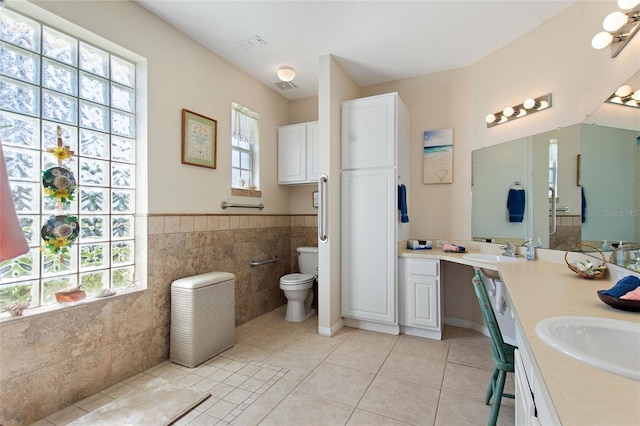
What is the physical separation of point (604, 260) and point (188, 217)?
294 centimetres

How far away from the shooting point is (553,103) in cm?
230

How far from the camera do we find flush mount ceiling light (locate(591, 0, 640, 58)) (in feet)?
4.89

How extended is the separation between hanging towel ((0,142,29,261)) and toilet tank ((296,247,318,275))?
2.67 m

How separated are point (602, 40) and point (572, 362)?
78.6 inches

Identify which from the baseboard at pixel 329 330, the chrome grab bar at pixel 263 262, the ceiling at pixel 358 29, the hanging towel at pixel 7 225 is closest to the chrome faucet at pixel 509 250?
the baseboard at pixel 329 330

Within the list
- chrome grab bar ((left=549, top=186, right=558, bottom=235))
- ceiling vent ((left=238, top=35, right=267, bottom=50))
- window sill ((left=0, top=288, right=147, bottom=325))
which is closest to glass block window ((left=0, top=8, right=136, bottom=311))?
window sill ((left=0, top=288, right=147, bottom=325))

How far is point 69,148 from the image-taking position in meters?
1.90

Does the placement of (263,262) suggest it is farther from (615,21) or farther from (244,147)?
(615,21)

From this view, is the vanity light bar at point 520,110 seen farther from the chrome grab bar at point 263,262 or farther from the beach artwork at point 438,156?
the chrome grab bar at point 263,262

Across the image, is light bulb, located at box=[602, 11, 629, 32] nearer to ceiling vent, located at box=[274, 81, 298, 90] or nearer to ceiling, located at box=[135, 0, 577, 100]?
ceiling, located at box=[135, 0, 577, 100]

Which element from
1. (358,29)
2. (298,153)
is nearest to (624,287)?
(358,29)

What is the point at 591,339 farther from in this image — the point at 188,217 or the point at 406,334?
the point at 188,217

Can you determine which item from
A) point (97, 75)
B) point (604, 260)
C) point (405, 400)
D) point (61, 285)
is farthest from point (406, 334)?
point (97, 75)

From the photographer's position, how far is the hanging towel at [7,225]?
1139 mm
